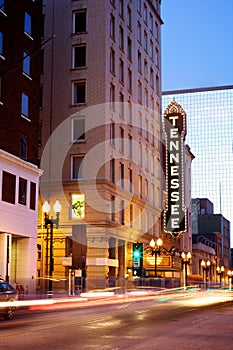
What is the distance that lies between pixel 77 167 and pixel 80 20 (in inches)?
564

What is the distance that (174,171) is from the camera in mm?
71688

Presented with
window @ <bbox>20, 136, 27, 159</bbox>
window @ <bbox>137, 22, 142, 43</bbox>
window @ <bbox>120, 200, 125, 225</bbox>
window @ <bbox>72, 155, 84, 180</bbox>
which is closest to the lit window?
window @ <bbox>72, 155, 84, 180</bbox>

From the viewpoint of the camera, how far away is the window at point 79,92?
56822mm

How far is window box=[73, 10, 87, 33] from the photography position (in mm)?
57750

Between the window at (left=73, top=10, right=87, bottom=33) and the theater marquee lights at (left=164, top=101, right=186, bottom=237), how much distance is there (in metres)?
18.4

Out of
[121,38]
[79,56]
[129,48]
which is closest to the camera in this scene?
[79,56]

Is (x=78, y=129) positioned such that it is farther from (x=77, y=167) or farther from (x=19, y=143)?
(x=19, y=143)

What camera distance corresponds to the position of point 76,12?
57.9m

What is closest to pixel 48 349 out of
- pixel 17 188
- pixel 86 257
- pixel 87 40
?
pixel 17 188

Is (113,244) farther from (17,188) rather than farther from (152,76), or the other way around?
(152,76)

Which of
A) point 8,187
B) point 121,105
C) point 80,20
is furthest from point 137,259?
point 8,187

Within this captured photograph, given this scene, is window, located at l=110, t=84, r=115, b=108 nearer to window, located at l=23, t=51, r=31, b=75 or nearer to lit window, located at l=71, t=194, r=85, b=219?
lit window, located at l=71, t=194, r=85, b=219

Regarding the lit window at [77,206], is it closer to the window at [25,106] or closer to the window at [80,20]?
the window at [25,106]

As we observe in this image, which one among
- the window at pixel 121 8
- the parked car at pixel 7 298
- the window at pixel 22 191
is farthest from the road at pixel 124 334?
the window at pixel 121 8
